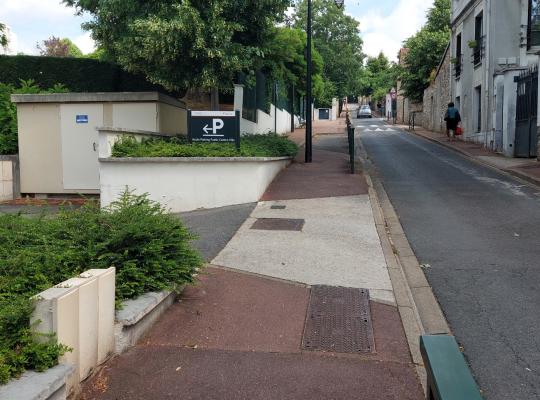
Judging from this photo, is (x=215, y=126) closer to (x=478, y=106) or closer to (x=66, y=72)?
(x=66, y=72)

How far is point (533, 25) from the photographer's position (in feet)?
69.0

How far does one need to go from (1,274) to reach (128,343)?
3.43 ft

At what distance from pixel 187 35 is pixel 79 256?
27.3 ft

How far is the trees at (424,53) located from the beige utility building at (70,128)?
28111 mm

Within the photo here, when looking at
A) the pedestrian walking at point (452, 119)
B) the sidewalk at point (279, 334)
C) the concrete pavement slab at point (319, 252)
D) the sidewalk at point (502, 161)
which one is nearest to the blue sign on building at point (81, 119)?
the concrete pavement slab at point (319, 252)

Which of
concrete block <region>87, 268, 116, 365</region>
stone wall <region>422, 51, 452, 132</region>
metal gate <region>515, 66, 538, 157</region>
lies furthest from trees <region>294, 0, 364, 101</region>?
concrete block <region>87, 268, 116, 365</region>

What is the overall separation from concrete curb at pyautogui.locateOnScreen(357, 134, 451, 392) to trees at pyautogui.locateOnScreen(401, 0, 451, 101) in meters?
30.8

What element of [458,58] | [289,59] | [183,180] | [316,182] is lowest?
[316,182]

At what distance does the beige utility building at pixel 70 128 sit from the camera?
43.0 feet

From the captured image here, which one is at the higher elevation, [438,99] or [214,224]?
[438,99]

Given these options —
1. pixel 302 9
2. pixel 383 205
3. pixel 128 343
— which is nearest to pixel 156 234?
pixel 128 343

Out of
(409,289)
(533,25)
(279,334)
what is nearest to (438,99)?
(533,25)

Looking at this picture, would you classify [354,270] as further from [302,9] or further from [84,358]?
[302,9]

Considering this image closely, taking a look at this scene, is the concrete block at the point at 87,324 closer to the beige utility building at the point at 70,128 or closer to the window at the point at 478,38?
the beige utility building at the point at 70,128
